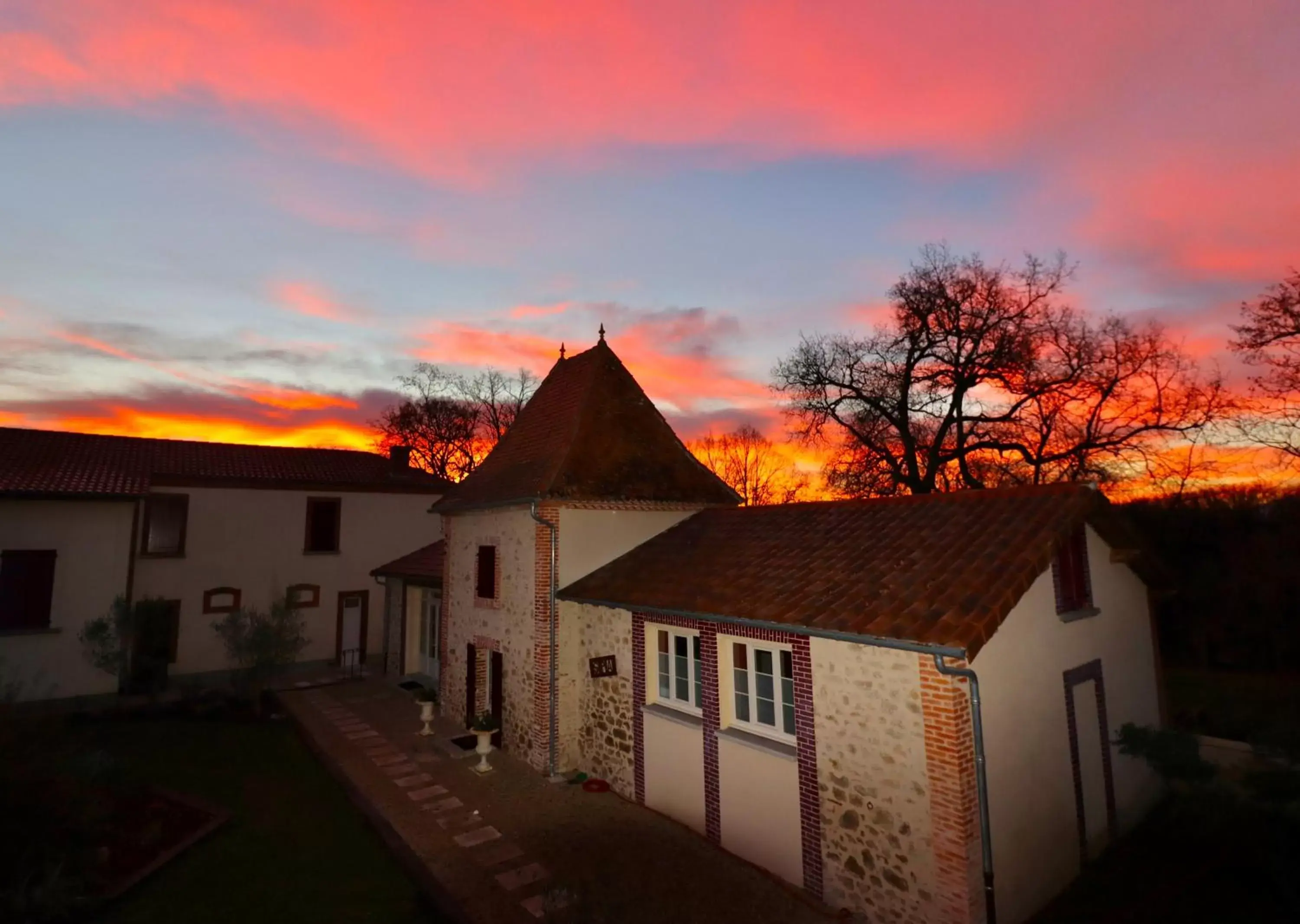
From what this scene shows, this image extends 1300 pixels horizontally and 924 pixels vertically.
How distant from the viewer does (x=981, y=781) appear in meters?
6.16

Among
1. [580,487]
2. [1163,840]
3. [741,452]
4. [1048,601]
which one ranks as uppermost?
[741,452]

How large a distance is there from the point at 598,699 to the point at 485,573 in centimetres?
398

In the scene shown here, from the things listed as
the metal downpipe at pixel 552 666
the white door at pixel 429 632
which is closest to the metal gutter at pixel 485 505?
the metal downpipe at pixel 552 666

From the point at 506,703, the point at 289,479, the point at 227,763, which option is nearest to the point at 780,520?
the point at 506,703

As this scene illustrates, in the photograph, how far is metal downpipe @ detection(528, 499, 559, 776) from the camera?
1111 centimetres

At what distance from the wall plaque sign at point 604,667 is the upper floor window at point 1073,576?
21.9 feet

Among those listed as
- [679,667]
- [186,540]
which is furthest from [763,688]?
[186,540]

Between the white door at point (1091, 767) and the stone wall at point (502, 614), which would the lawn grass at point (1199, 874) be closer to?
the white door at point (1091, 767)

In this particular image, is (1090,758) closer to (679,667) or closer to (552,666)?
(679,667)

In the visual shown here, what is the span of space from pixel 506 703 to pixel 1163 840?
36.5 feet

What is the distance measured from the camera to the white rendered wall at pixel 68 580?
1496cm

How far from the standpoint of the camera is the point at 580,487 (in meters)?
11.6

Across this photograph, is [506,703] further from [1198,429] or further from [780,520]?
[1198,429]

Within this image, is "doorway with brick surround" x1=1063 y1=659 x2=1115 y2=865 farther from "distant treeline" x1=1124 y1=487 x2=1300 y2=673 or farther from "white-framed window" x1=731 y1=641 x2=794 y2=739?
"distant treeline" x1=1124 y1=487 x2=1300 y2=673
